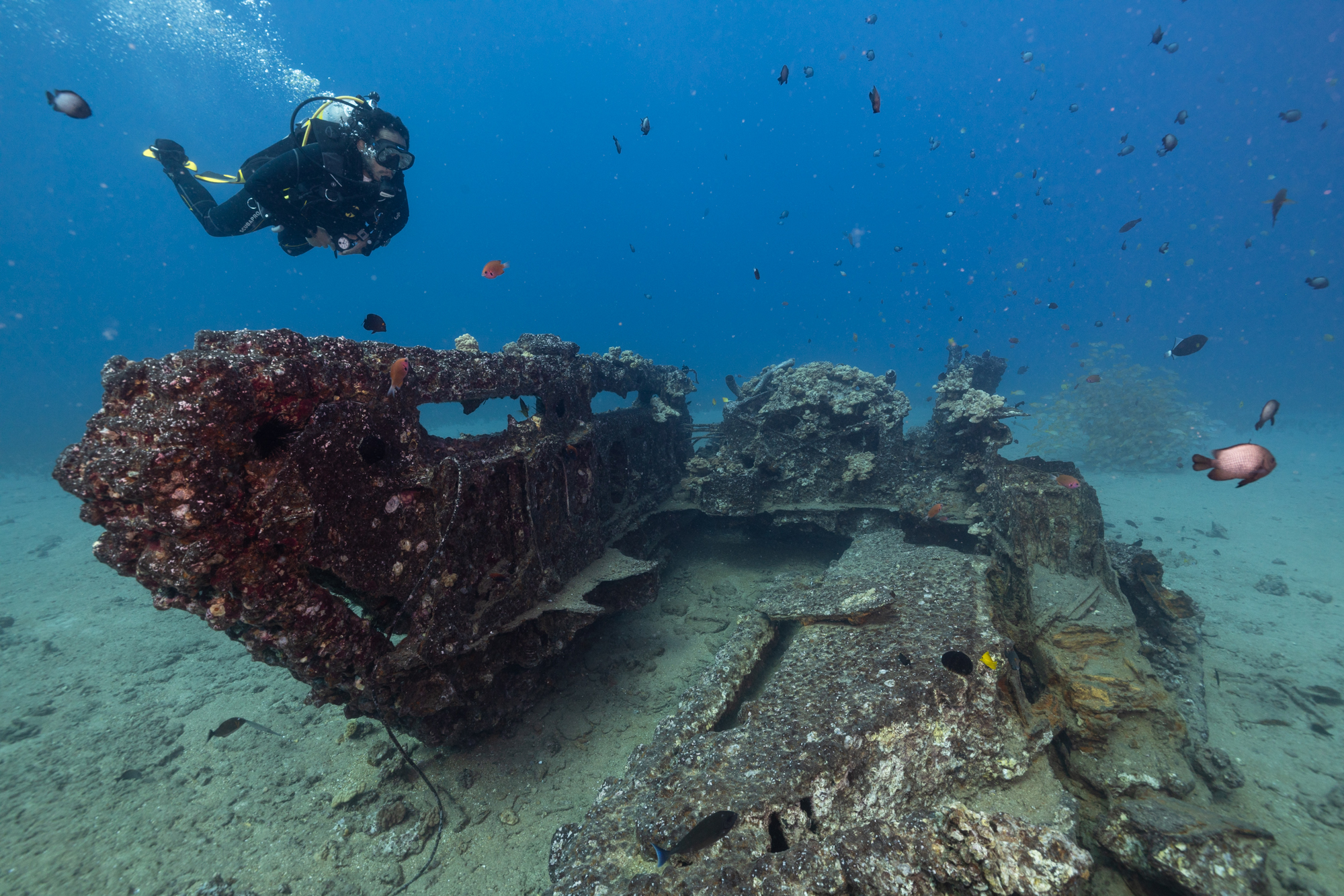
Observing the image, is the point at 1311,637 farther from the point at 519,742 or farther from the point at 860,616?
the point at 519,742

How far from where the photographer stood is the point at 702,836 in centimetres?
276

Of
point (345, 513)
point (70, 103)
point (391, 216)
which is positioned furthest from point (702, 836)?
point (70, 103)

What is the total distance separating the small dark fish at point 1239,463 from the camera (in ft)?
14.6

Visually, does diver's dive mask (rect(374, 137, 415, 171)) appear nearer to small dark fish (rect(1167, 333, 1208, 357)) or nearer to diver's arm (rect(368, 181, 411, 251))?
diver's arm (rect(368, 181, 411, 251))

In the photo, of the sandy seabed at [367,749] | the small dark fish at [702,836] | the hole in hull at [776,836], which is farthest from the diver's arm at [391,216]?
the hole in hull at [776,836]

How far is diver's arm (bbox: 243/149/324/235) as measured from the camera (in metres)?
5.39

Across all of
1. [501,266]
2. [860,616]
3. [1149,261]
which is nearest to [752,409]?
[501,266]

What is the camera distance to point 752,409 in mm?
11500

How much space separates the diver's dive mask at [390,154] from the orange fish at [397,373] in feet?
10.4

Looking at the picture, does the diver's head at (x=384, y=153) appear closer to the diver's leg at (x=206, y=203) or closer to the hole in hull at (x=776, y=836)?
the diver's leg at (x=206, y=203)

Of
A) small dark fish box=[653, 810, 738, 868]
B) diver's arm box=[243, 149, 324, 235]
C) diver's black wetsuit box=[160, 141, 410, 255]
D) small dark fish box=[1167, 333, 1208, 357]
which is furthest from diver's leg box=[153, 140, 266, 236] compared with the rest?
small dark fish box=[1167, 333, 1208, 357]

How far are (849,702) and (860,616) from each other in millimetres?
1413

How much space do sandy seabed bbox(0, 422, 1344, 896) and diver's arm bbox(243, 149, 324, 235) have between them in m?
6.49

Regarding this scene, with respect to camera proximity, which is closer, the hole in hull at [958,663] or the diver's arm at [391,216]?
the hole in hull at [958,663]
